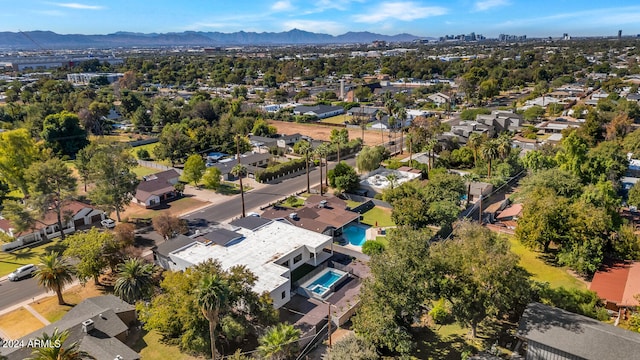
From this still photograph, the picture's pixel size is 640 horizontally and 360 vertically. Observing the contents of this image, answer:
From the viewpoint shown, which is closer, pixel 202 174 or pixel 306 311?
pixel 306 311

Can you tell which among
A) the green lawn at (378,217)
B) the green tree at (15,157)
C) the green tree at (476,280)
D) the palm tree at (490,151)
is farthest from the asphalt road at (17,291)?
the palm tree at (490,151)

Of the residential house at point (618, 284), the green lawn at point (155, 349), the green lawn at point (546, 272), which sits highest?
the residential house at point (618, 284)

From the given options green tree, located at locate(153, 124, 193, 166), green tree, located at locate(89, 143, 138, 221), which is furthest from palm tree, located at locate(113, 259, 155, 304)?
green tree, located at locate(153, 124, 193, 166)

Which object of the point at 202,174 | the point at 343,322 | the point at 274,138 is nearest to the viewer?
the point at 343,322

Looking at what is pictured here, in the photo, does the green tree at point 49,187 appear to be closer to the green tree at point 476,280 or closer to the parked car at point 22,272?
the parked car at point 22,272

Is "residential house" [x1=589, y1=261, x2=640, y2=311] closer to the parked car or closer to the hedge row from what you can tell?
the hedge row

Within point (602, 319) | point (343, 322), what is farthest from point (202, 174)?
point (602, 319)

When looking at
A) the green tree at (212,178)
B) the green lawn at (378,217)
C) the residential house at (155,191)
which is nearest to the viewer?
the green lawn at (378,217)

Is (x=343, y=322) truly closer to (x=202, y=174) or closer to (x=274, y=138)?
(x=202, y=174)
